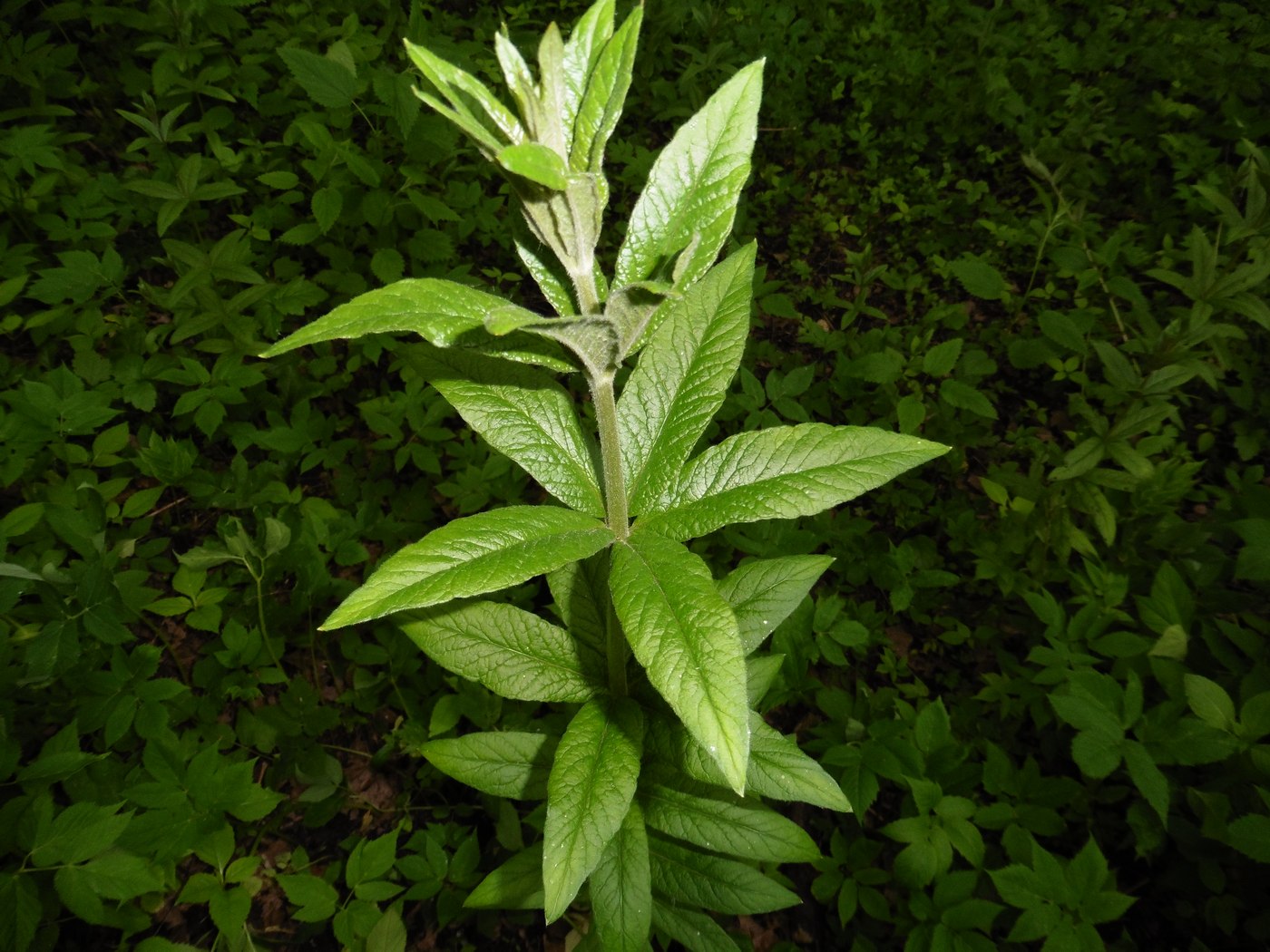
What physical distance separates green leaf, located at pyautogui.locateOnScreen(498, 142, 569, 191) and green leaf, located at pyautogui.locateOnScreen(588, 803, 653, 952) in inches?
48.7

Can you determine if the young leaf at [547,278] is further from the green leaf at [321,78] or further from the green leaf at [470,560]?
the green leaf at [321,78]

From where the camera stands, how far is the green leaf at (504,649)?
1349 millimetres

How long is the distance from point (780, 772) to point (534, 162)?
1.19 meters

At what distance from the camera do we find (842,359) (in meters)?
3.69

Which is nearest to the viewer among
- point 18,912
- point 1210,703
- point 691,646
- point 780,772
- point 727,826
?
point 691,646

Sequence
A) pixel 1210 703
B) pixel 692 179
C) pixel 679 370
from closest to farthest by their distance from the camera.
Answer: pixel 692 179
pixel 679 370
pixel 1210 703

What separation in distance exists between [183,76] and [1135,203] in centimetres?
642

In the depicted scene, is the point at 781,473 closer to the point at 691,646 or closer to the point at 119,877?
the point at 691,646

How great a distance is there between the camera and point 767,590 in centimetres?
146

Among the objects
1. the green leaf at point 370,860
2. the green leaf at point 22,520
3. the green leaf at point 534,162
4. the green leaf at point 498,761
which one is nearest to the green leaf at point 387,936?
the green leaf at point 370,860

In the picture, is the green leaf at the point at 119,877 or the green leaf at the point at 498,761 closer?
the green leaf at the point at 498,761

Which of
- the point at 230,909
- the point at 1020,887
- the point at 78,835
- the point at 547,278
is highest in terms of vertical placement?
the point at 547,278

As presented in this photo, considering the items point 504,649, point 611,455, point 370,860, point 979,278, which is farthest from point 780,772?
point 979,278

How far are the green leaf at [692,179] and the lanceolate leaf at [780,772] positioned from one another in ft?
3.00
